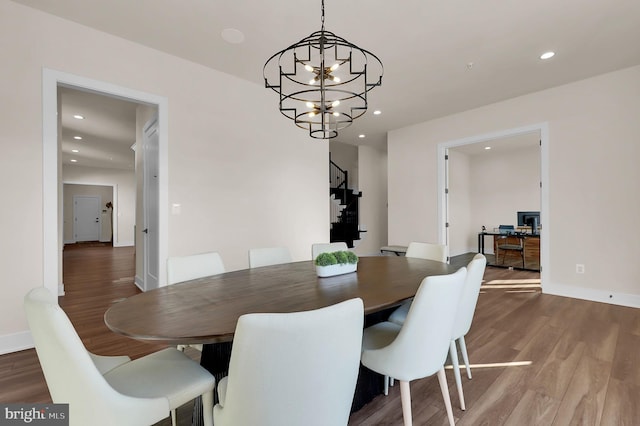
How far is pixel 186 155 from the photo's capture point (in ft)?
10.8

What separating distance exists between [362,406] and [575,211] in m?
4.05

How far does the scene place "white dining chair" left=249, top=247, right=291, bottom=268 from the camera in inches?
99.1

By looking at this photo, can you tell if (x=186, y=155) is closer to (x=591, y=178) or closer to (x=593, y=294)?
(x=591, y=178)

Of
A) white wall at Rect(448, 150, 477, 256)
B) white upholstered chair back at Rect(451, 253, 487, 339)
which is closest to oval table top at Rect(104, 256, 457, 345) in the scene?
white upholstered chair back at Rect(451, 253, 487, 339)

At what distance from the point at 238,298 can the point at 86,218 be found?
1253 cm

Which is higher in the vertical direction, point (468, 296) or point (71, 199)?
point (71, 199)

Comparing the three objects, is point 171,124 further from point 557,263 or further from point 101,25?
point 557,263

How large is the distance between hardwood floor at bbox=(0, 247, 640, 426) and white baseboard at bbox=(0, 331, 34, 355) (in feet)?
0.24

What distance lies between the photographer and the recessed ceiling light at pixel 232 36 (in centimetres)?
275

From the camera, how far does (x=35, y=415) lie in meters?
1.31

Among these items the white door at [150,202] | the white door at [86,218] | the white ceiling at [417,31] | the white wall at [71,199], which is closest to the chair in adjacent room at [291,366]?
the white ceiling at [417,31]

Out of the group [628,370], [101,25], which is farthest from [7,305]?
[628,370]

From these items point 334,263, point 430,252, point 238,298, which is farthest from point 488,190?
point 238,298

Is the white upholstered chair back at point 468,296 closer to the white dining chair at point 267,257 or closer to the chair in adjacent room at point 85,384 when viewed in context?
the chair in adjacent room at point 85,384
